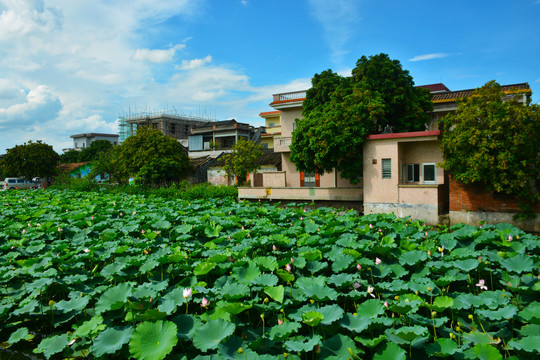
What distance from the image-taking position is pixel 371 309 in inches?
145

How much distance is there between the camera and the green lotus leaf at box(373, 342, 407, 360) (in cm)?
296

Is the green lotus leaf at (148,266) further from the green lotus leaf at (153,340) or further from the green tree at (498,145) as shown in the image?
the green tree at (498,145)

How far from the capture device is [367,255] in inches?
220

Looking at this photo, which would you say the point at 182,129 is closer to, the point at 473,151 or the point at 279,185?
the point at 279,185

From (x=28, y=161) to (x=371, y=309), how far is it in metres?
42.0

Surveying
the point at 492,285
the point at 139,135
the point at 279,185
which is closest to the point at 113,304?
the point at 492,285

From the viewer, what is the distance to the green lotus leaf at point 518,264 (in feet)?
15.1

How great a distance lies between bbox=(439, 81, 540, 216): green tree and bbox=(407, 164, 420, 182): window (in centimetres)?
293

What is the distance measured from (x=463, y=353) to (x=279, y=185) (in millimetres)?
18792

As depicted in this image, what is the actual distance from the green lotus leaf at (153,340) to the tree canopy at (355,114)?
13.8 metres

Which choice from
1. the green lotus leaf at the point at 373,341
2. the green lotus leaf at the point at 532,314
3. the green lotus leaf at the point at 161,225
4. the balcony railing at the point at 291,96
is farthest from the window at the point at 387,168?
the green lotus leaf at the point at 373,341

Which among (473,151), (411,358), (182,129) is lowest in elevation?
(411,358)

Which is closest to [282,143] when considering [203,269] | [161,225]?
[161,225]

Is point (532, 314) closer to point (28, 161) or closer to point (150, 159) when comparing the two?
point (150, 159)
